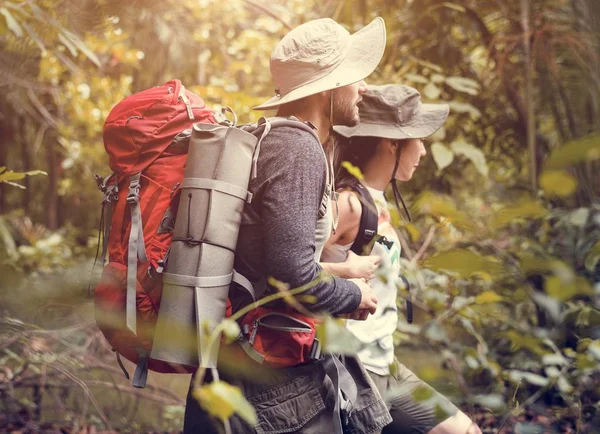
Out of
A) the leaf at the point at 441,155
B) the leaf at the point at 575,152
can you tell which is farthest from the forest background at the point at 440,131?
the leaf at the point at 575,152

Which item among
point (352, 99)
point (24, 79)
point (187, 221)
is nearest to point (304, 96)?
point (352, 99)

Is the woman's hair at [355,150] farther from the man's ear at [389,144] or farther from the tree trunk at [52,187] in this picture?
the tree trunk at [52,187]

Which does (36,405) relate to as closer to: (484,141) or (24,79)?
(24,79)

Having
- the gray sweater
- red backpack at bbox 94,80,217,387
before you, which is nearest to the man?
the gray sweater

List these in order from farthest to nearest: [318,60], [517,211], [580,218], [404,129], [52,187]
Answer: [52,187]
[580,218]
[404,129]
[318,60]
[517,211]

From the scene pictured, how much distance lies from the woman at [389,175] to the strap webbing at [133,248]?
77 centimetres

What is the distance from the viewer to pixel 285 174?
1.96 metres

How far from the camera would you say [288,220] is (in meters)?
1.93

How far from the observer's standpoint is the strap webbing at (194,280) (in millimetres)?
1926

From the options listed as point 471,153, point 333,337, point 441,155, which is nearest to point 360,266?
point 333,337

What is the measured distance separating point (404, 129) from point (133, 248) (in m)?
1.34

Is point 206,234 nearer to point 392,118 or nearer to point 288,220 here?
point 288,220

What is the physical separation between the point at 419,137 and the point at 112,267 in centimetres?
138

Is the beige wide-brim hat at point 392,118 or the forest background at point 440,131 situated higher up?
the beige wide-brim hat at point 392,118
